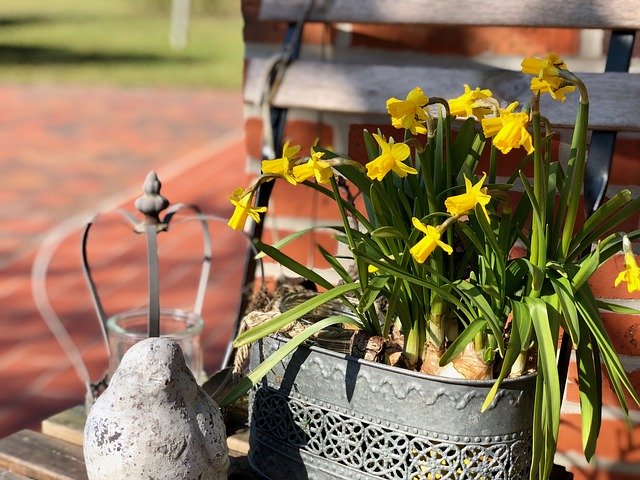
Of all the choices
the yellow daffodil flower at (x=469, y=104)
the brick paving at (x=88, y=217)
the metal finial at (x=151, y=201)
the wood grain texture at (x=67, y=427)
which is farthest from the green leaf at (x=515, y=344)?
Result: the brick paving at (x=88, y=217)

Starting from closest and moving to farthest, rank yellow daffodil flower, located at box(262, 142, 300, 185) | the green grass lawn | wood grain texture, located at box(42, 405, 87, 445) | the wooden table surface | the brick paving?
yellow daffodil flower, located at box(262, 142, 300, 185), the wooden table surface, wood grain texture, located at box(42, 405, 87, 445), the brick paving, the green grass lawn

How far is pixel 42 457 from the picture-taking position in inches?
50.4

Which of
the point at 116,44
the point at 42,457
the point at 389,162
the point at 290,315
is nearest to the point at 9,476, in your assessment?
the point at 42,457

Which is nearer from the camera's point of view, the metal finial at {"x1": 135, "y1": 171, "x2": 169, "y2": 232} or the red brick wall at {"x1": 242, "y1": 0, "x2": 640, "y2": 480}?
the metal finial at {"x1": 135, "y1": 171, "x2": 169, "y2": 232}

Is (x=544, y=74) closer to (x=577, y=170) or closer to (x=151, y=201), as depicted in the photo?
(x=577, y=170)

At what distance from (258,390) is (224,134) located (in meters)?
5.26

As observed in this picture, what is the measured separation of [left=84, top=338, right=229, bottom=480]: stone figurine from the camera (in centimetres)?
101

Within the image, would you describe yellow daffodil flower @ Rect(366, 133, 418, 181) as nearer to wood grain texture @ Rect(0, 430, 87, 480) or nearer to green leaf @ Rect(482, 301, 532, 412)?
green leaf @ Rect(482, 301, 532, 412)

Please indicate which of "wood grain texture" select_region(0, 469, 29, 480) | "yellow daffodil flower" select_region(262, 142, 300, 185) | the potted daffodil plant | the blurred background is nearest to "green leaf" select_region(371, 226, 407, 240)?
the potted daffodil plant

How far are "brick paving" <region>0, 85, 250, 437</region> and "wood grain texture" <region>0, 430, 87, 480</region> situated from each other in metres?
1.45

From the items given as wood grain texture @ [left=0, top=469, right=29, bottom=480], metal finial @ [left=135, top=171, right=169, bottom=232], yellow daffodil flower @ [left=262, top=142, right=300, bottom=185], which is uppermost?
yellow daffodil flower @ [left=262, top=142, right=300, bottom=185]

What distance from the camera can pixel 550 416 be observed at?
0.97 m

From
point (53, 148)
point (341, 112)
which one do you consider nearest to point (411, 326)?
point (341, 112)

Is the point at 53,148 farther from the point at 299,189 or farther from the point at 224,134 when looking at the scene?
the point at 299,189
